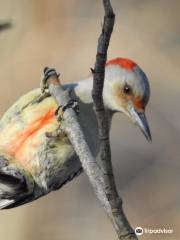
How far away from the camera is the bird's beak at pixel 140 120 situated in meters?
4.06

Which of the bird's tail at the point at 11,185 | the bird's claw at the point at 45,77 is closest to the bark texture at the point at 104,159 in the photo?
the bird's tail at the point at 11,185

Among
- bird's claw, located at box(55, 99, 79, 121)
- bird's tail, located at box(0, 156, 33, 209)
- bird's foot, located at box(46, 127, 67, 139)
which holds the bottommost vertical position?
bird's tail, located at box(0, 156, 33, 209)

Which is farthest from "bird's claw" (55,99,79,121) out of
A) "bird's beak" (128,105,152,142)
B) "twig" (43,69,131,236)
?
"bird's beak" (128,105,152,142)

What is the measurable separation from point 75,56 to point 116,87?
4.94ft

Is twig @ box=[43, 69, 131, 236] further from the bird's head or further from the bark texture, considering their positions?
the bird's head

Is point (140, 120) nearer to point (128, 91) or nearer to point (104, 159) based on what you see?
point (128, 91)

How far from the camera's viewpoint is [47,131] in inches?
162

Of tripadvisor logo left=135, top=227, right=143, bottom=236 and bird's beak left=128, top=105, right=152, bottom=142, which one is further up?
bird's beak left=128, top=105, right=152, bottom=142

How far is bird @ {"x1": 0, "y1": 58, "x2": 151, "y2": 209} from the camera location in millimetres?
4121

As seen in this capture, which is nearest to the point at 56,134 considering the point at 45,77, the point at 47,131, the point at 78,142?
the point at 47,131

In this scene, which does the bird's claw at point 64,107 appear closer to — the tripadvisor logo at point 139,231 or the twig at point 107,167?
the twig at point 107,167

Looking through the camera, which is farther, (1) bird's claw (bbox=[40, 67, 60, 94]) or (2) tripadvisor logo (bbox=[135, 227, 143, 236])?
(2) tripadvisor logo (bbox=[135, 227, 143, 236])

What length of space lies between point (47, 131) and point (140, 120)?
1.34 feet

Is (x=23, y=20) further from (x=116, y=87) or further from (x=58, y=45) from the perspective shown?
(x=116, y=87)
